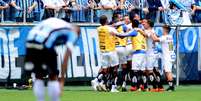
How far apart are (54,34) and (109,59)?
26.9 feet

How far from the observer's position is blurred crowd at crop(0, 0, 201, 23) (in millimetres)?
22719

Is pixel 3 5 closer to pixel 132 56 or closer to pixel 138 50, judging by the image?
pixel 132 56

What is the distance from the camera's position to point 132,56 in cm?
1942

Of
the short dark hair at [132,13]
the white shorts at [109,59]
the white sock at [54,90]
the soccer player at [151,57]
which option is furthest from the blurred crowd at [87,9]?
the white sock at [54,90]

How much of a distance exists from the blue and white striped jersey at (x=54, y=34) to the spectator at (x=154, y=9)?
13.1 metres

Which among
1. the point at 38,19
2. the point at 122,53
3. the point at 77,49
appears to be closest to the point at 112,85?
the point at 122,53

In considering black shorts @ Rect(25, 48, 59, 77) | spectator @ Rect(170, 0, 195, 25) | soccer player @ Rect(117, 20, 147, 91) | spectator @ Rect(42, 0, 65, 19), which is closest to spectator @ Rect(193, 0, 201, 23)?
spectator @ Rect(170, 0, 195, 25)

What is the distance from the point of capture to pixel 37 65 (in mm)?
11398

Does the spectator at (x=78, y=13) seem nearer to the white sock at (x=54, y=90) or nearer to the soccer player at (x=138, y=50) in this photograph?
the soccer player at (x=138, y=50)

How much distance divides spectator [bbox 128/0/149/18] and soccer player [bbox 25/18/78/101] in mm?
12836

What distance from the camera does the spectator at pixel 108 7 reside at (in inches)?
926

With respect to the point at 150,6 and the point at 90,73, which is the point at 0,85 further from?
the point at 150,6

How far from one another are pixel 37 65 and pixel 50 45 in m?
0.53

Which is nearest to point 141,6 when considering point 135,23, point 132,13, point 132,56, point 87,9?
point 87,9
